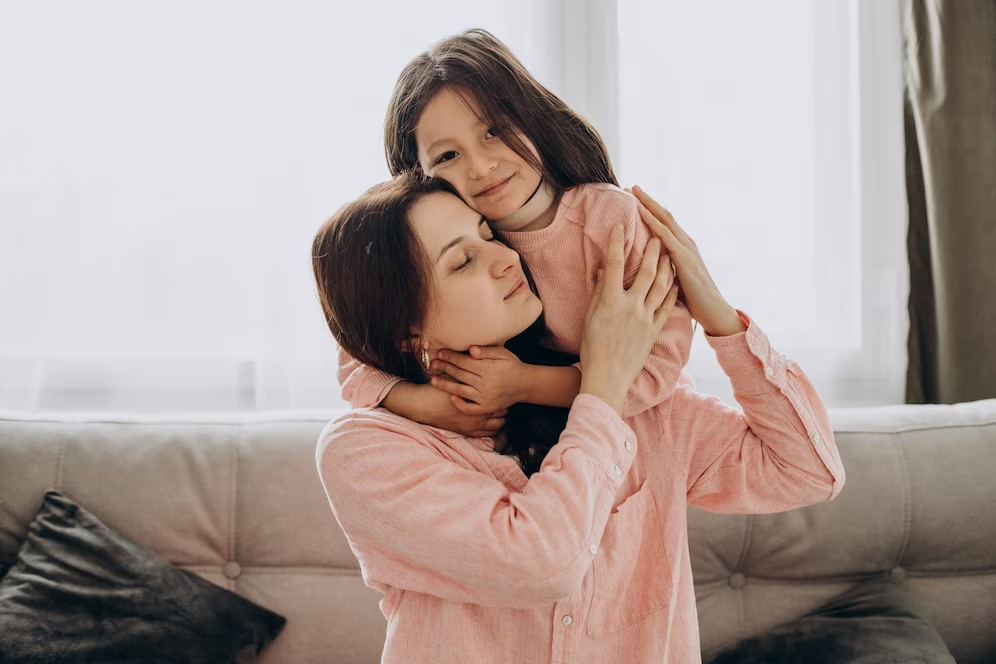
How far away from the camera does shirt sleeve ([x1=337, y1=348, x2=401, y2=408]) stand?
1.10 meters

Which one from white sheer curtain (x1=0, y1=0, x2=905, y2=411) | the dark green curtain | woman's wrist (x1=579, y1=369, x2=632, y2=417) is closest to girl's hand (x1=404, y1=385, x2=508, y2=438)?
woman's wrist (x1=579, y1=369, x2=632, y2=417)

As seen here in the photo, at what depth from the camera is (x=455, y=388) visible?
107 cm

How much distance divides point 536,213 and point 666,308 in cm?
22

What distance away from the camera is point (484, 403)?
106cm

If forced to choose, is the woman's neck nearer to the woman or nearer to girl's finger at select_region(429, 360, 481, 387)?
the woman

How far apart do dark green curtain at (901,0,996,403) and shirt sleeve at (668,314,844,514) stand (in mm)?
1422

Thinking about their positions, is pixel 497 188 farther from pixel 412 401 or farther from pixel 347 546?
pixel 347 546

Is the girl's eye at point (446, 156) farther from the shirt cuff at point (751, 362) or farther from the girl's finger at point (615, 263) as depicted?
the shirt cuff at point (751, 362)

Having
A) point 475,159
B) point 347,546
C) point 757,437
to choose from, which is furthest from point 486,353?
point 347,546

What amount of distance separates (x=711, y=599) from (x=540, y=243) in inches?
41.8

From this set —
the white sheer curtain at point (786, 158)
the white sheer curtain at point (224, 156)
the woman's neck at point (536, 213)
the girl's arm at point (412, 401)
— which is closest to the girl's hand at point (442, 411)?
the girl's arm at point (412, 401)

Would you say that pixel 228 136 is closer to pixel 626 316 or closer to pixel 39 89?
pixel 39 89

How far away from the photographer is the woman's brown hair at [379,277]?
1048 mm

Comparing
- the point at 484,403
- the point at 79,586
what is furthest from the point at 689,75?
the point at 79,586
